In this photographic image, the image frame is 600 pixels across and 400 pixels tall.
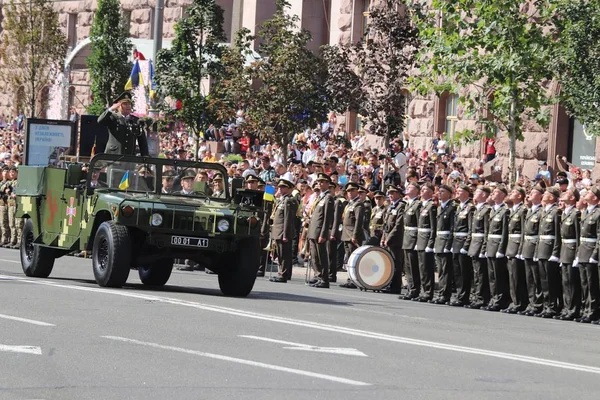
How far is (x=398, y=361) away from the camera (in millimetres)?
11977

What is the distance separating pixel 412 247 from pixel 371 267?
3.66 ft

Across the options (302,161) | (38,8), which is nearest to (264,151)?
(302,161)

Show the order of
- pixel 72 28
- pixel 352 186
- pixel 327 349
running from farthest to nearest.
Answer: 1. pixel 72 28
2. pixel 352 186
3. pixel 327 349

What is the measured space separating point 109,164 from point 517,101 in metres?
8.50

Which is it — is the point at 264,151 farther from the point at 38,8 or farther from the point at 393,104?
the point at 38,8

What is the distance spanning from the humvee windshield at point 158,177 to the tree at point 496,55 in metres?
6.25

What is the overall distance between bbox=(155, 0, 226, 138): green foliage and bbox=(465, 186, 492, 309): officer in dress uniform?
15203 millimetres

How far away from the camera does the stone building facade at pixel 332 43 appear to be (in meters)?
30.8

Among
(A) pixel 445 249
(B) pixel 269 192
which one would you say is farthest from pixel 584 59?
(B) pixel 269 192

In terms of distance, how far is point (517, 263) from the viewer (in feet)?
65.7

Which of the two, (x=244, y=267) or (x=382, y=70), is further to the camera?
(x=382, y=70)

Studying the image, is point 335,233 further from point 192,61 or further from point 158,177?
point 192,61

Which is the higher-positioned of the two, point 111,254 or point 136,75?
point 136,75

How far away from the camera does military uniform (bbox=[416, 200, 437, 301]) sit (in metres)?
21.5
